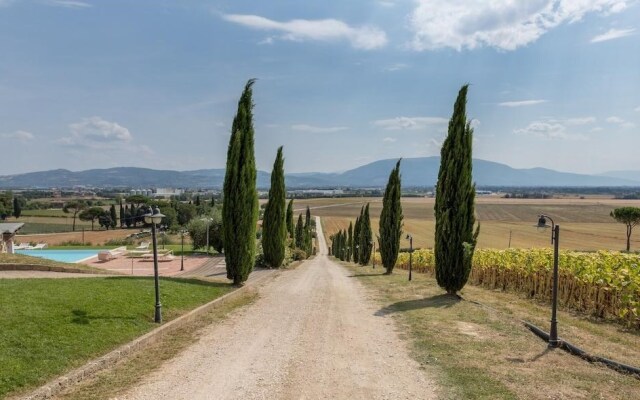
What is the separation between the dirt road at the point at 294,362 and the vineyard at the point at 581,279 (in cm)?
631

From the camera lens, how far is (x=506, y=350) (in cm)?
927

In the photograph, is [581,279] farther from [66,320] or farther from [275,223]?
[275,223]

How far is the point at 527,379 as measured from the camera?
24.4ft

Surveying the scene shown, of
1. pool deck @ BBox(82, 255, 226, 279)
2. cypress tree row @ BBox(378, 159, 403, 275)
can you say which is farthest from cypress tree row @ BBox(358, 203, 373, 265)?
pool deck @ BBox(82, 255, 226, 279)

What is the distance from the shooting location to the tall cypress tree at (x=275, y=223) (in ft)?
88.9

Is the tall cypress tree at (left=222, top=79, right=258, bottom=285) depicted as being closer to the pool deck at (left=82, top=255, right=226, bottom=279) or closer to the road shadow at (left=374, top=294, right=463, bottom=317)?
the road shadow at (left=374, top=294, right=463, bottom=317)

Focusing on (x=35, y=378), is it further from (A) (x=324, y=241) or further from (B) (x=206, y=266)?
(A) (x=324, y=241)

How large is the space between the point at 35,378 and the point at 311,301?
9698 mm

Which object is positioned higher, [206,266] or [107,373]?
[107,373]

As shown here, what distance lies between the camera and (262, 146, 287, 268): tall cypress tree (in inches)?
1067

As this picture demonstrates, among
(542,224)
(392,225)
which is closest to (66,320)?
(542,224)

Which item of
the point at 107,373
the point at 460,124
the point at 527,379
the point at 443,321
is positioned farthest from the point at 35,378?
the point at 460,124

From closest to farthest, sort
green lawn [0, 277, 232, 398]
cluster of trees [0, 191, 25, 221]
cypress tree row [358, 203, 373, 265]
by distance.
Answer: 1. green lawn [0, 277, 232, 398]
2. cypress tree row [358, 203, 373, 265]
3. cluster of trees [0, 191, 25, 221]

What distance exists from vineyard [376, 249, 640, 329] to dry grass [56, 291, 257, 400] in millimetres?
11053
